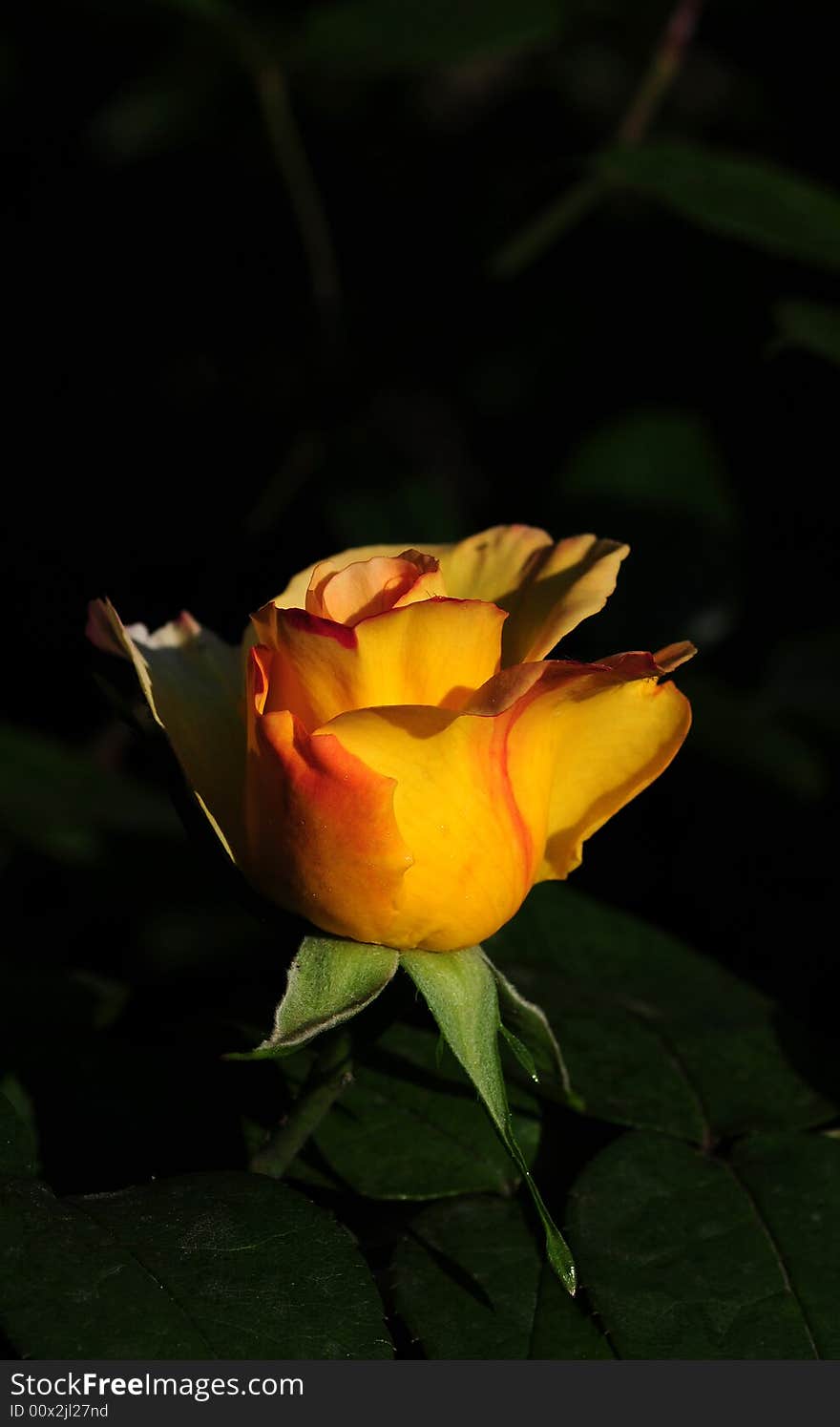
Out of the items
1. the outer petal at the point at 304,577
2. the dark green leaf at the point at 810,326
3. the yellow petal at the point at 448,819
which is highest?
the outer petal at the point at 304,577

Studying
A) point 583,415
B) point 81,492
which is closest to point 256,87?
point 583,415

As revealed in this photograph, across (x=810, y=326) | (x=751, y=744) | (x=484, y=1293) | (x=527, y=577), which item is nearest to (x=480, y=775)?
(x=527, y=577)

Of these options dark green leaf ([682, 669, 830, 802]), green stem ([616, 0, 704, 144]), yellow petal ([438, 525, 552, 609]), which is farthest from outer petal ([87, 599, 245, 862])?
green stem ([616, 0, 704, 144])

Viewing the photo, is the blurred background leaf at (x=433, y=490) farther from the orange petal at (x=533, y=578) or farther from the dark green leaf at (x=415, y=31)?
the orange petal at (x=533, y=578)

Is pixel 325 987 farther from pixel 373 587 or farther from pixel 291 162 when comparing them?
pixel 291 162

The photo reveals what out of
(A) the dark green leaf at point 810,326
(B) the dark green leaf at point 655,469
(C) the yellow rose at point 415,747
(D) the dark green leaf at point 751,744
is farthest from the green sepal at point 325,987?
(B) the dark green leaf at point 655,469

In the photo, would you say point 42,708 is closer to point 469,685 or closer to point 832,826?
point 832,826

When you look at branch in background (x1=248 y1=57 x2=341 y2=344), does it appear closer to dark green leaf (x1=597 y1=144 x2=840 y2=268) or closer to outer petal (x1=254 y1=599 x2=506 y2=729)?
dark green leaf (x1=597 y1=144 x2=840 y2=268)
